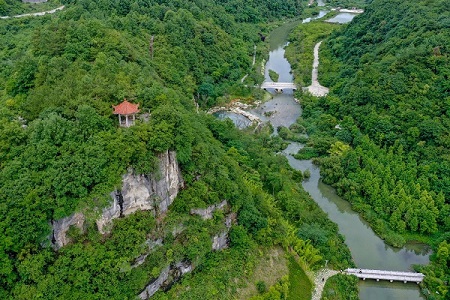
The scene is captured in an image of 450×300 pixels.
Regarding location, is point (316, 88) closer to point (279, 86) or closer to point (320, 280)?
point (279, 86)

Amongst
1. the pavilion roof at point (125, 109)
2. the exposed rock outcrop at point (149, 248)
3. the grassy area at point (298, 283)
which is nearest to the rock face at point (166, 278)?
the exposed rock outcrop at point (149, 248)

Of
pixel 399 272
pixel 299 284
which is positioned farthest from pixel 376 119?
pixel 299 284

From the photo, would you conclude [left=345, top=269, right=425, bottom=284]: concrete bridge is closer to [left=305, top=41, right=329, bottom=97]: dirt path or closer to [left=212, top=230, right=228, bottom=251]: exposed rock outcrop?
[left=212, top=230, right=228, bottom=251]: exposed rock outcrop

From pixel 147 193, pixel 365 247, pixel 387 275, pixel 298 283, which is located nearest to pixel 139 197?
pixel 147 193

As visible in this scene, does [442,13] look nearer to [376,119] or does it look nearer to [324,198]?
[376,119]

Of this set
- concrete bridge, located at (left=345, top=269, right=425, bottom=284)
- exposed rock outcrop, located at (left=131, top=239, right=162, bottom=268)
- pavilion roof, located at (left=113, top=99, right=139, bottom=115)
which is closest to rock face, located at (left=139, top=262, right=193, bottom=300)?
exposed rock outcrop, located at (left=131, top=239, right=162, bottom=268)

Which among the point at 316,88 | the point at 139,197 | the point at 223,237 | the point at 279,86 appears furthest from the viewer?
the point at 279,86
